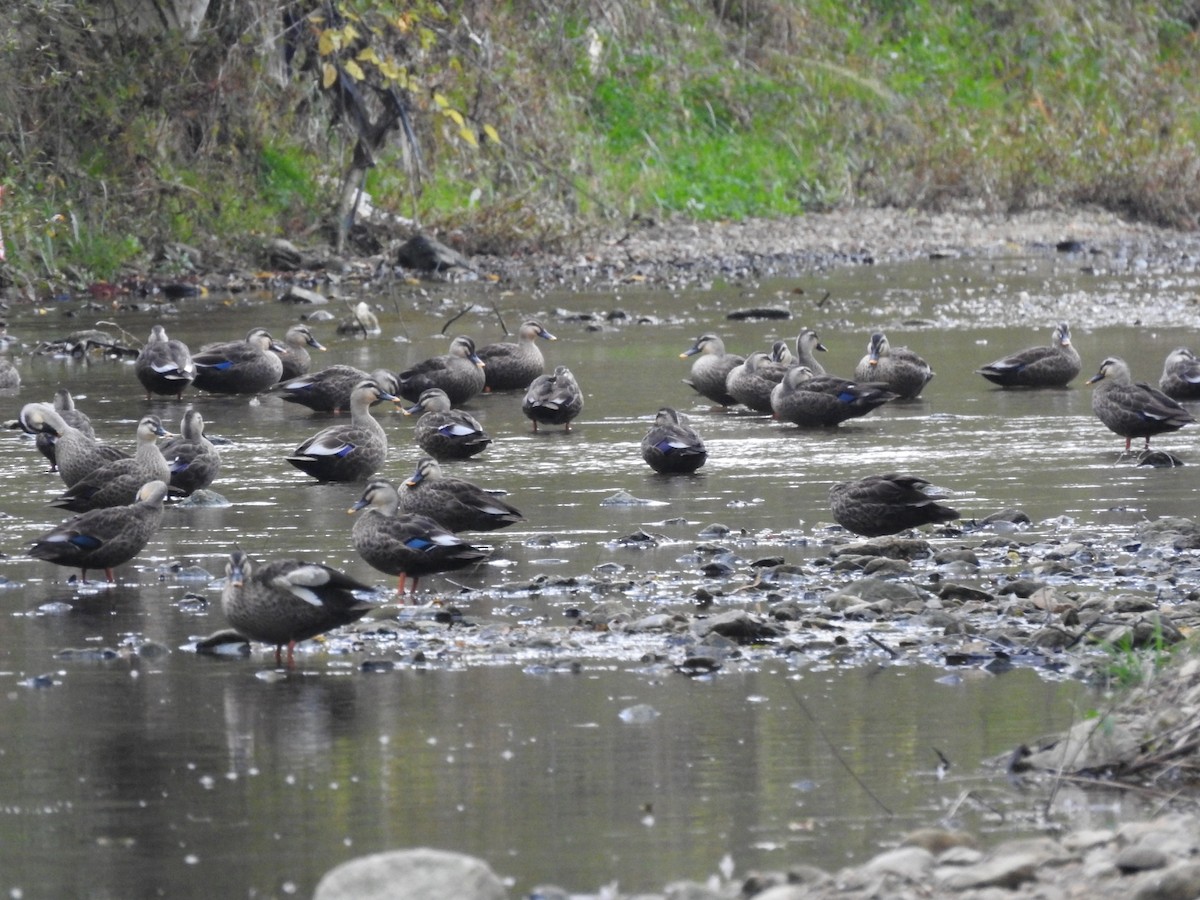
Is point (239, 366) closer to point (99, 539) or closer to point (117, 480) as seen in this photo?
point (117, 480)

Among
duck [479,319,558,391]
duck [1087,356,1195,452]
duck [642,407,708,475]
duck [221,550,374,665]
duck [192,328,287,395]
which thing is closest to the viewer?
duck [221,550,374,665]

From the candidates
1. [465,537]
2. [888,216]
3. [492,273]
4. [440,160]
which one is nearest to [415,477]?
[465,537]

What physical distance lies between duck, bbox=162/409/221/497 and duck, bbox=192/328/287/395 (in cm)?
525

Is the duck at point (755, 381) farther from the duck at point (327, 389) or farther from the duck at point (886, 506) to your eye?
the duck at point (886, 506)

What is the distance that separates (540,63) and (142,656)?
2732 cm

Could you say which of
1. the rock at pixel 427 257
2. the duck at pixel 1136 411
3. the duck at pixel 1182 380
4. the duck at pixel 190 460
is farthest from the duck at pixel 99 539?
the rock at pixel 427 257

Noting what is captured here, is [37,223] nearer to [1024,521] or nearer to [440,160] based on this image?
[440,160]

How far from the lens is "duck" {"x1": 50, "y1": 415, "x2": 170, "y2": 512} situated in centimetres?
1108

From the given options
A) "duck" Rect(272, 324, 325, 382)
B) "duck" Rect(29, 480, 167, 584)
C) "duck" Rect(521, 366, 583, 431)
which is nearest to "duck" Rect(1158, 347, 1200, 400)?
"duck" Rect(521, 366, 583, 431)

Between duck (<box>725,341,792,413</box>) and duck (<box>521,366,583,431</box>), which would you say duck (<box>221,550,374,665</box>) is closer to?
duck (<box>521,366,583,431</box>)

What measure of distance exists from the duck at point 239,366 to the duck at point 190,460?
5.25 m

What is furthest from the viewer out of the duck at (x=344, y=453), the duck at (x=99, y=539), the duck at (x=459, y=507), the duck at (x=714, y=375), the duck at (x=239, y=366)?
the duck at (x=239, y=366)

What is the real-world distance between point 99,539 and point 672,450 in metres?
4.30

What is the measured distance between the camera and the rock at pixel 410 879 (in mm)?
4883
